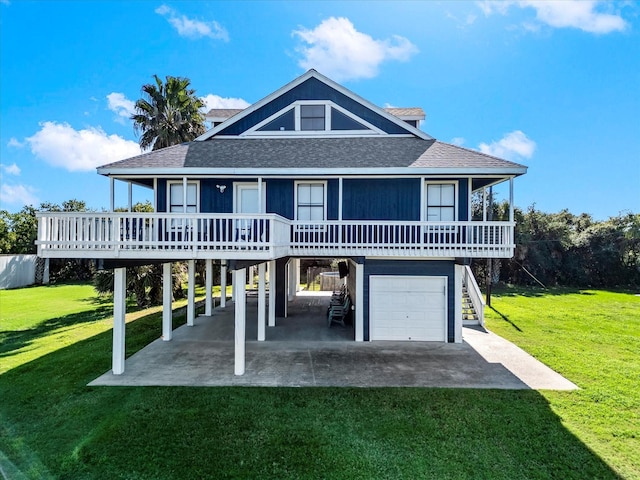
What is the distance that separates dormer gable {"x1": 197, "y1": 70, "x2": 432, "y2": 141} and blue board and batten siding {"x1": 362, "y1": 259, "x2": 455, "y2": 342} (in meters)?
4.80

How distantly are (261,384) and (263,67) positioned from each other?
1779cm

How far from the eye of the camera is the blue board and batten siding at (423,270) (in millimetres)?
10805

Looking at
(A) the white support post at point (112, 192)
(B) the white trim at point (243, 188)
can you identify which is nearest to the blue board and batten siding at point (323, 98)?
(B) the white trim at point (243, 188)

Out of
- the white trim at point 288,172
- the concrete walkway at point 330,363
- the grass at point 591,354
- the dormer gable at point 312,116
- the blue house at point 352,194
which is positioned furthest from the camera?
the dormer gable at point 312,116

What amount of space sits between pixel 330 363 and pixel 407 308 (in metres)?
3.52

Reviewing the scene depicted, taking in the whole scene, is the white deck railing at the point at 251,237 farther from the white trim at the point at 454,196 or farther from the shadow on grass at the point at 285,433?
the shadow on grass at the point at 285,433

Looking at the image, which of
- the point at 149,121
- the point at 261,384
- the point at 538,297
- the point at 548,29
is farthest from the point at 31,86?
the point at 538,297

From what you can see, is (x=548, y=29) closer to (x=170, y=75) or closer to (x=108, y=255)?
(x=170, y=75)

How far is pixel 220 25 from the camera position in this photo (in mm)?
16047

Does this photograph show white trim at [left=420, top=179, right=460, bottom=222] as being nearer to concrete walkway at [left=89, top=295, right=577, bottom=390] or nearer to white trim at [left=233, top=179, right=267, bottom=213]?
concrete walkway at [left=89, top=295, right=577, bottom=390]

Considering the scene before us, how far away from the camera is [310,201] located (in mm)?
11125

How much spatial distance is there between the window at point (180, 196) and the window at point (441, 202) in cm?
770

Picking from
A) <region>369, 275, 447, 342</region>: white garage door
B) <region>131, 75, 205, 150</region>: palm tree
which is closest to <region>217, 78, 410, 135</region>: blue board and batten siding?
<region>369, 275, 447, 342</region>: white garage door

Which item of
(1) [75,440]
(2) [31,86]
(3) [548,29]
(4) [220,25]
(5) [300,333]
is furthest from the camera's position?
(2) [31,86]
